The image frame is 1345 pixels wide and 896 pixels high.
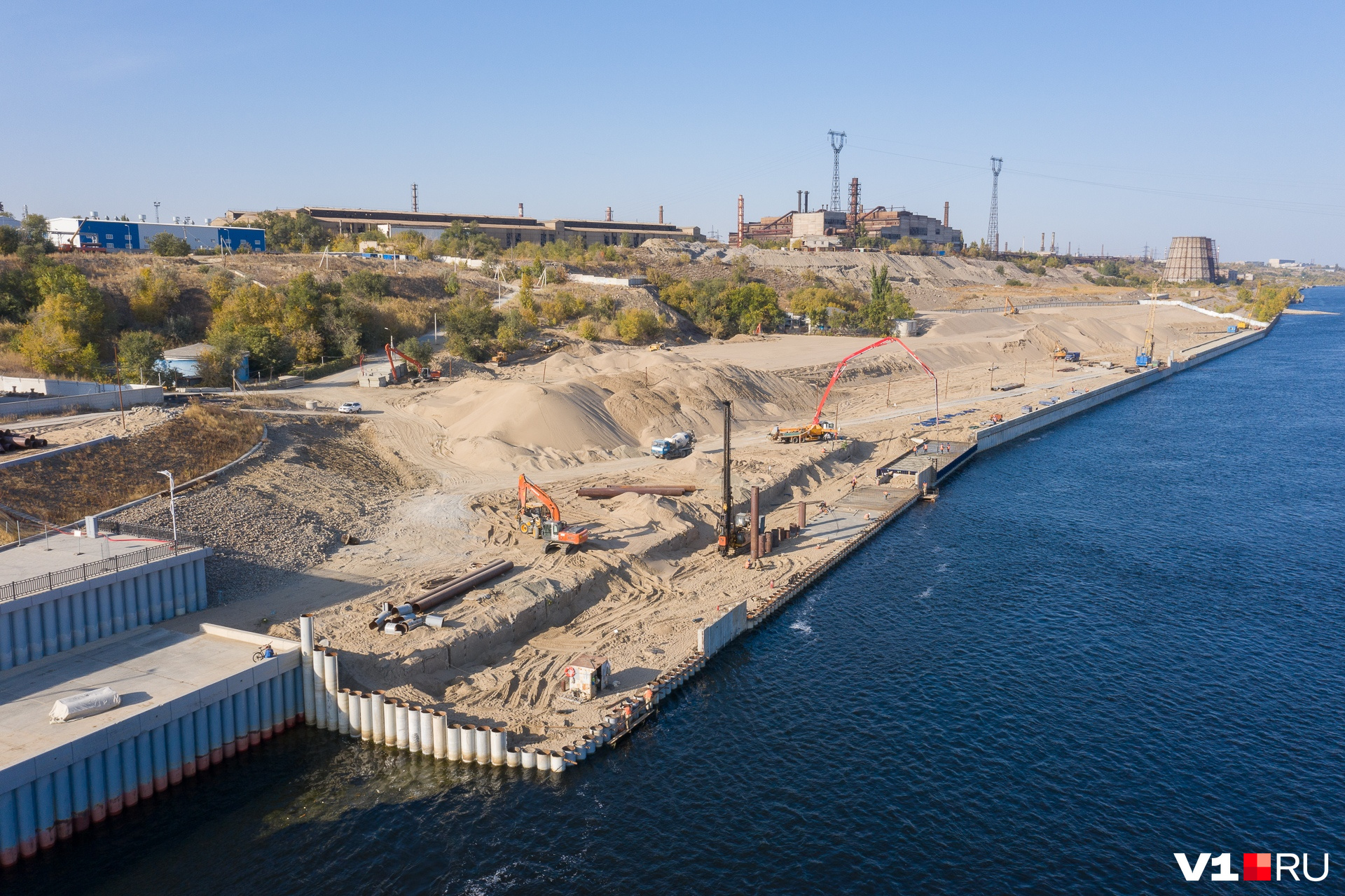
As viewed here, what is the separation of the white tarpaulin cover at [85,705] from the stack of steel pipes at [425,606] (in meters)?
10.2

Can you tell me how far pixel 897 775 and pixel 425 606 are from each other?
2067 centimetres

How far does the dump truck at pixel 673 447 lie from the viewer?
224 ft

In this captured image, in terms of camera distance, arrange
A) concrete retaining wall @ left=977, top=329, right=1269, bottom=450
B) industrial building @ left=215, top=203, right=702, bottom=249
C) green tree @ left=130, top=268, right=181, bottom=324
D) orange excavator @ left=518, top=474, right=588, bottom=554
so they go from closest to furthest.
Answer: orange excavator @ left=518, top=474, right=588, bottom=554 < concrete retaining wall @ left=977, top=329, right=1269, bottom=450 < green tree @ left=130, top=268, right=181, bottom=324 < industrial building @ left=215, top=203, right=702, bottom=249

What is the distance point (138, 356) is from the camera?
7181 cm

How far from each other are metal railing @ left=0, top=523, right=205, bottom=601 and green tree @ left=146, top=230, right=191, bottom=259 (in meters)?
88.8

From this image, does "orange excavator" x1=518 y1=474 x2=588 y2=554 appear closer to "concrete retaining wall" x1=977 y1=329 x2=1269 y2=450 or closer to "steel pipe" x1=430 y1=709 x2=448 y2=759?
"steel pipe" x1=430 y1=709 x2=448 y2=759

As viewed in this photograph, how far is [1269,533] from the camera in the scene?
59.8m

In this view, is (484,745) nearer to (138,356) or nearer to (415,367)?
(138,356)

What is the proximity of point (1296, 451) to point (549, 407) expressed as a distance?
6895 cm

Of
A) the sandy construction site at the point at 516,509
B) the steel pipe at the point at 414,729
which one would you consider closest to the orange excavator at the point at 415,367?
the sandy construction site at the point at 516,509

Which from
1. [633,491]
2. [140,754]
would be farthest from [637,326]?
[140,754]

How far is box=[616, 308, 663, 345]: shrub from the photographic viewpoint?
116 meters

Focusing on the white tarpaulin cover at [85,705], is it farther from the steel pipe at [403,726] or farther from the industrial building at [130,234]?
the industrial building at [130,234]

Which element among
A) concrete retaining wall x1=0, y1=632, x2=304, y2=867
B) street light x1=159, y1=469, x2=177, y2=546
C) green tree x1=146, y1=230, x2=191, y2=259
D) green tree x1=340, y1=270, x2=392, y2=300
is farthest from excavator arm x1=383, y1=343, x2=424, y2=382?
concrete retaining wall x1=0, y1=632, x2=304, y2=867
